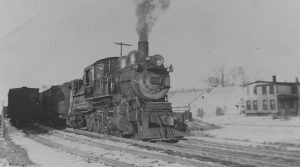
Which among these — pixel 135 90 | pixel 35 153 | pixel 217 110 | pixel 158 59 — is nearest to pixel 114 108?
pixel 135 90

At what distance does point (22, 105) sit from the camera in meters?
27.4

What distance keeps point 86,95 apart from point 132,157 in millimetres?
8708

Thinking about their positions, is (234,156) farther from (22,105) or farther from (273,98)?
(273,98)

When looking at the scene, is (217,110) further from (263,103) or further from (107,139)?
(107,139)

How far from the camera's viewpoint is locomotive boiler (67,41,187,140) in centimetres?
1273

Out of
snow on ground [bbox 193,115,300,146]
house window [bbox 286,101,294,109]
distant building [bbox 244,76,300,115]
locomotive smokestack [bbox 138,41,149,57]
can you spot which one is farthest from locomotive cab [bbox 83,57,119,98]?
house window [bbox 286,101,294,109]

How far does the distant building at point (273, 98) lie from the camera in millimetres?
42031

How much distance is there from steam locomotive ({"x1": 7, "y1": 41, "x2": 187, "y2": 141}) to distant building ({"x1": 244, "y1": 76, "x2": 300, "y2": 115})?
30.8 m

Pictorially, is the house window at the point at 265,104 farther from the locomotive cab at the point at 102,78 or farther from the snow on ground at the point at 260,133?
the locomotive cab at the point at 102,78

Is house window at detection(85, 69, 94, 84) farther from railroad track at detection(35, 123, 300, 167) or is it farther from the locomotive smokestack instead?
railroad track at detection(35, 123, 300, 167)

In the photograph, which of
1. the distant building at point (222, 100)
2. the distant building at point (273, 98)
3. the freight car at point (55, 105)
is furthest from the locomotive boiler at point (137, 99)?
the distant building at point (222, 100)

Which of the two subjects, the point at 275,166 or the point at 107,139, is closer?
the point at 275,166

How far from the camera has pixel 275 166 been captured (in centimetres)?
691

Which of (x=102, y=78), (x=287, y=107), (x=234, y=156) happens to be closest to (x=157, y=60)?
(x=102, y=78)
